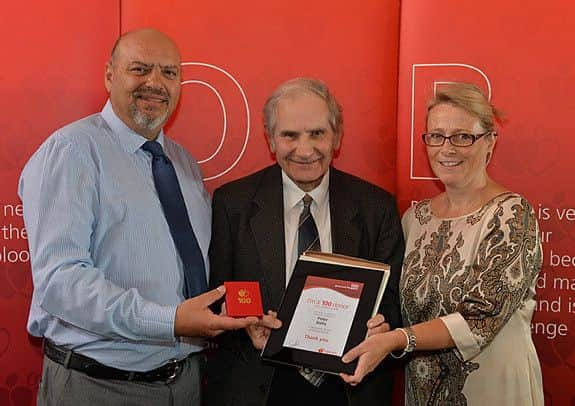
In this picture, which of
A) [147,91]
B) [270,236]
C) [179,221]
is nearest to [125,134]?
[147,91]

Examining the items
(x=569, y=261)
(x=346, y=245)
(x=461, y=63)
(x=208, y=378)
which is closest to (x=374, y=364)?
(x=346, y=245)

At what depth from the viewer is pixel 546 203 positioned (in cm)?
327

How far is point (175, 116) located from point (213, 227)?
31.4 inches

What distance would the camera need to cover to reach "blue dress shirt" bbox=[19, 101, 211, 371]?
2393mm

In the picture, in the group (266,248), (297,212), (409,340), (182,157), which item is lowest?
(409,340)

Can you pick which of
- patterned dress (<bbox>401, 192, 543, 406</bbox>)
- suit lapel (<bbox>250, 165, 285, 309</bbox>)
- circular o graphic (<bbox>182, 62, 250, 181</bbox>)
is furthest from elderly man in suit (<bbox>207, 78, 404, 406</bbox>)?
circular o graphic (<bbox>182, 62, 250, 181</bbox>)

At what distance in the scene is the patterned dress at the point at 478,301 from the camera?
8.47 feet

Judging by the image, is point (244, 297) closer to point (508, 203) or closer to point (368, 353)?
point (368, 353)

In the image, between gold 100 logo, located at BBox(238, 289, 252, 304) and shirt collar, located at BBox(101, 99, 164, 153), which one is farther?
shirt collar, located at BBox(101, 99, 164, 153)

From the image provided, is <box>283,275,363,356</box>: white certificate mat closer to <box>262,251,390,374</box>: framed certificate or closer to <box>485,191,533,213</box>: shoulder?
<box>262,251,390,374</box>: framed certificate

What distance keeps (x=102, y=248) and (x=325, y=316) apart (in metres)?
0.83

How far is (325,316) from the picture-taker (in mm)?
2461

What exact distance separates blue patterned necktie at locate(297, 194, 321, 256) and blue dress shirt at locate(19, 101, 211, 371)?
39 cm

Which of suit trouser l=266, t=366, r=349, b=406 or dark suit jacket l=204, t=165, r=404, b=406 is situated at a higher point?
dark suit jacket l=204, t=165, r=404, b=406
